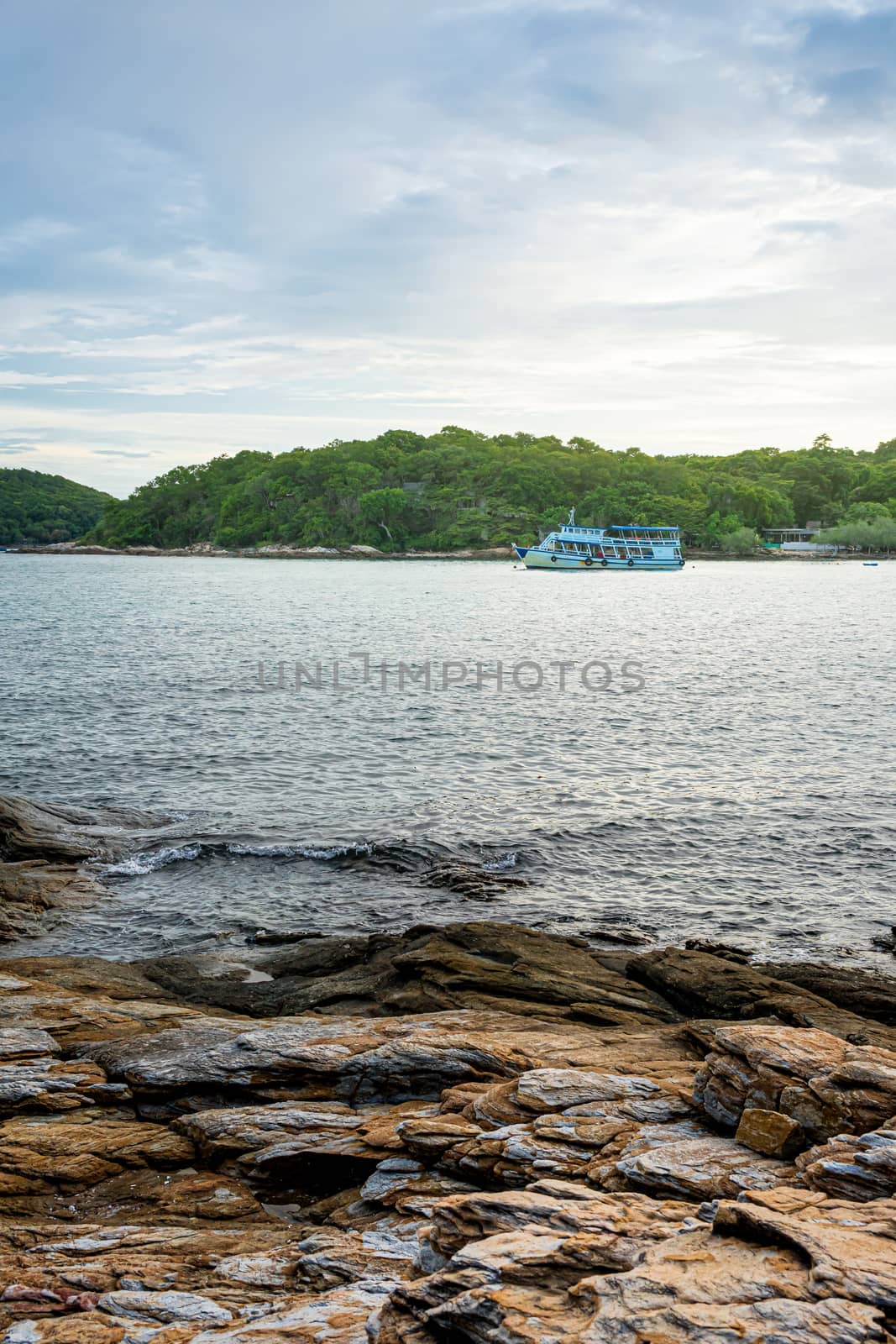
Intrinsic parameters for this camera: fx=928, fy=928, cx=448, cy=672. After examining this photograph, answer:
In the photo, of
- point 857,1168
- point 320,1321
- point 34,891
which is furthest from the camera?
point 34,891

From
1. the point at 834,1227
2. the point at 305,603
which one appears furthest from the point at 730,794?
the point at 305,603

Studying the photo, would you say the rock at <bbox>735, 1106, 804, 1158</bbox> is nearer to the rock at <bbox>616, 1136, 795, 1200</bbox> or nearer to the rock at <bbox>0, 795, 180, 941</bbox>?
the rock at <bbox>616, 1136, 795, 1200</bbox>

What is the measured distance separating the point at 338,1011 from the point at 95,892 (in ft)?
27.4

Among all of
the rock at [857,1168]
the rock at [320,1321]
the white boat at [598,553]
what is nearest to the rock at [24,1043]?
the rock at [320,1321]

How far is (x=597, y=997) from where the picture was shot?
12.9m

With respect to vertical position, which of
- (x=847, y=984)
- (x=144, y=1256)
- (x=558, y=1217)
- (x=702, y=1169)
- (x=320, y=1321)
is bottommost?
(x=847, y=984)

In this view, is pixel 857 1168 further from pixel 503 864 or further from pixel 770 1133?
pixel 503 864

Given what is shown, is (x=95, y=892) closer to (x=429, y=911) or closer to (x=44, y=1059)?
(x=429, y=911)

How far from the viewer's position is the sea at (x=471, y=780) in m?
18.2

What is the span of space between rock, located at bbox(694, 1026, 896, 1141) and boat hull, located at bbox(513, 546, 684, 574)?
16810cm

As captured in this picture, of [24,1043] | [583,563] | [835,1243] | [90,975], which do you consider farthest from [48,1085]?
[583,563]

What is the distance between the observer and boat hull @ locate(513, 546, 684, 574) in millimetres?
173500

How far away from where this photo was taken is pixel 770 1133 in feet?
23.5

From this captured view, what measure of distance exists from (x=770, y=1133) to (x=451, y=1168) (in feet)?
8.52
